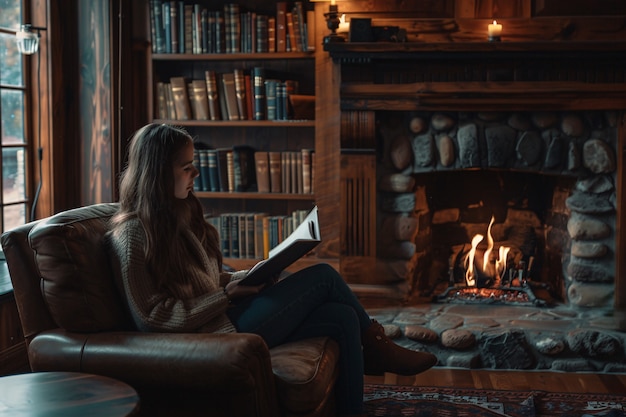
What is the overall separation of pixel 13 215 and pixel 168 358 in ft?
6.94

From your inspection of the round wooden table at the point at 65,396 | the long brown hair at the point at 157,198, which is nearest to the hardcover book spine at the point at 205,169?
the long brown hair at the point at 157,198

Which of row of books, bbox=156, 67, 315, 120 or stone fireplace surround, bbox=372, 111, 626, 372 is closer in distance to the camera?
stone fireplace surround, bbox=372, 111, 626, 372

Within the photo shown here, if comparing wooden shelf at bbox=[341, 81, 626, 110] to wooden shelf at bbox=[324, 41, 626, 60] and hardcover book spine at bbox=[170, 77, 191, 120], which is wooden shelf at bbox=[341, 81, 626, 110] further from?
hardcover book spine at bbox=[170, 77, 191, 120]

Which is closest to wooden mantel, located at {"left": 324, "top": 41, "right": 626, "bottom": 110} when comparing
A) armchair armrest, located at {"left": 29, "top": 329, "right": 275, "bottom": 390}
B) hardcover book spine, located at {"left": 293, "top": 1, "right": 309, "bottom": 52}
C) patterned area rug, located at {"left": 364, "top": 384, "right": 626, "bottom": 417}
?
hardcover book spine, located at {"left": 293, "top": 1, "right": 309, "bottom": 52}

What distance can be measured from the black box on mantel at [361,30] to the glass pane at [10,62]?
165 centimetres

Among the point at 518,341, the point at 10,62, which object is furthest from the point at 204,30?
the point at 518,341

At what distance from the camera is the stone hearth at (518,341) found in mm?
4086

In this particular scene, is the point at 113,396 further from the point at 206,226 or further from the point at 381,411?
the point at 381,411

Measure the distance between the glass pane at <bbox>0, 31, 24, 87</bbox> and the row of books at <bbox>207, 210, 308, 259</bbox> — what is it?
1243mm

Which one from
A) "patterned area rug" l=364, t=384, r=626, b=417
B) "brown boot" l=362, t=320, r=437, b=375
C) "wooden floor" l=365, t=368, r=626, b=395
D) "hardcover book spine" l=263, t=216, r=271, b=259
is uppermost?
"hardcover book spine" l=263, t=216, r=271, b=259

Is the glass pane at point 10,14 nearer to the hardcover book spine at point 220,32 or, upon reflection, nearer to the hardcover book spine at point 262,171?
the hardcover book spine at point 220,32

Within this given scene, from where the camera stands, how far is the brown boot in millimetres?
3184

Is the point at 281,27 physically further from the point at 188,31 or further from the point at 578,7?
the point at 578,7

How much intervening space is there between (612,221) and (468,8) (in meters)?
1.32
